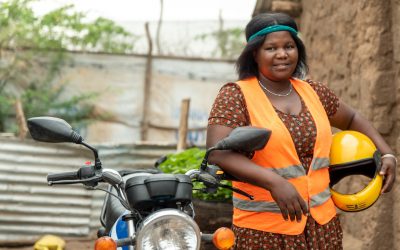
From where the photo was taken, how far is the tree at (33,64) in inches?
406

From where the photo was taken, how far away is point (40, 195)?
748cm

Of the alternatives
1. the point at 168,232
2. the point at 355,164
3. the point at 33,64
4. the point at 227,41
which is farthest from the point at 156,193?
the point at 227,41

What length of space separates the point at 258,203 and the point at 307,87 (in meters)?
0.60

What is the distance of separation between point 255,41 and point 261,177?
624 millimetres

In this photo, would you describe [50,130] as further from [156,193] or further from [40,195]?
[40,195]

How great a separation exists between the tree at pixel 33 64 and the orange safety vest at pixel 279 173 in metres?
7.74

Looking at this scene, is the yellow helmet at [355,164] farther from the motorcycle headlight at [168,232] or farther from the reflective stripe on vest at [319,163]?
the motorcycle headlight at [168,232]

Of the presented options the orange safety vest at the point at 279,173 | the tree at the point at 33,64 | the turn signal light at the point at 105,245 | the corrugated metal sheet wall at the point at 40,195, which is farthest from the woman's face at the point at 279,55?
the tree at the point at 33,64

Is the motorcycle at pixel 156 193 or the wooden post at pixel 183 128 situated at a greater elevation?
the motorcycle at pixel 156 193

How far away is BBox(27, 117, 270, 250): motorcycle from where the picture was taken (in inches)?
82.0

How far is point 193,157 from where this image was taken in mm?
5164

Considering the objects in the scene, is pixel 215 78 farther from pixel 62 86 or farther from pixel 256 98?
pixel 256 98

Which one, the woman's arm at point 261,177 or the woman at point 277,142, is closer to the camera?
the woman's arm at point 261,177

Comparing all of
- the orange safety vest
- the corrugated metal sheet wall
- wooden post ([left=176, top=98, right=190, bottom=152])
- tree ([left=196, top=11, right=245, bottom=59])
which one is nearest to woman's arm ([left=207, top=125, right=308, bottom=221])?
the orange safety vest
